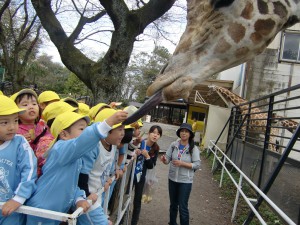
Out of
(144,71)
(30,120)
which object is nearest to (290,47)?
(30,120)

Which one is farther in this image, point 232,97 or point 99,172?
point 232,97

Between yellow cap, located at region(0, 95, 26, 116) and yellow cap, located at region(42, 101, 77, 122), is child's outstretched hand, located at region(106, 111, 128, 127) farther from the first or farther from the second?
yellow cap, located at region(42, 101, 77, 122)

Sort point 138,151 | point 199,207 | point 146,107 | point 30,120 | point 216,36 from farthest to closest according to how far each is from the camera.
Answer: point 199,207 → point 138,151 → point 30,120 → point 216,36 → point 146,107

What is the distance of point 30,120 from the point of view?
2971 millimetres

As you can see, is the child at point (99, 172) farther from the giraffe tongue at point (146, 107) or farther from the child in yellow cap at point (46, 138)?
the giraffe tongue at point (146, 107)

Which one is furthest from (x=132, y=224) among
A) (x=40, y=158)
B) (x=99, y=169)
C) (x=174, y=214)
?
(x=40, y=158)

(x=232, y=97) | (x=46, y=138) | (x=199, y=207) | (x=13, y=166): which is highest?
(x=232, y=97)

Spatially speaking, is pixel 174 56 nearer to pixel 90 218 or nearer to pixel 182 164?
pixel 90 218

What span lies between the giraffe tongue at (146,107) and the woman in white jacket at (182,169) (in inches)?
102

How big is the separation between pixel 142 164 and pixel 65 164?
2545 mm

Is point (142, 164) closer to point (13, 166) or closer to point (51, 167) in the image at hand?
point (51, 167)

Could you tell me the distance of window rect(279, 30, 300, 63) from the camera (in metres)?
12.3

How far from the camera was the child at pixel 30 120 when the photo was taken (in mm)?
2889

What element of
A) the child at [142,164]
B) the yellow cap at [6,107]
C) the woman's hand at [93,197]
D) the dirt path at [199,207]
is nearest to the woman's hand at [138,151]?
the child at [142,164]
